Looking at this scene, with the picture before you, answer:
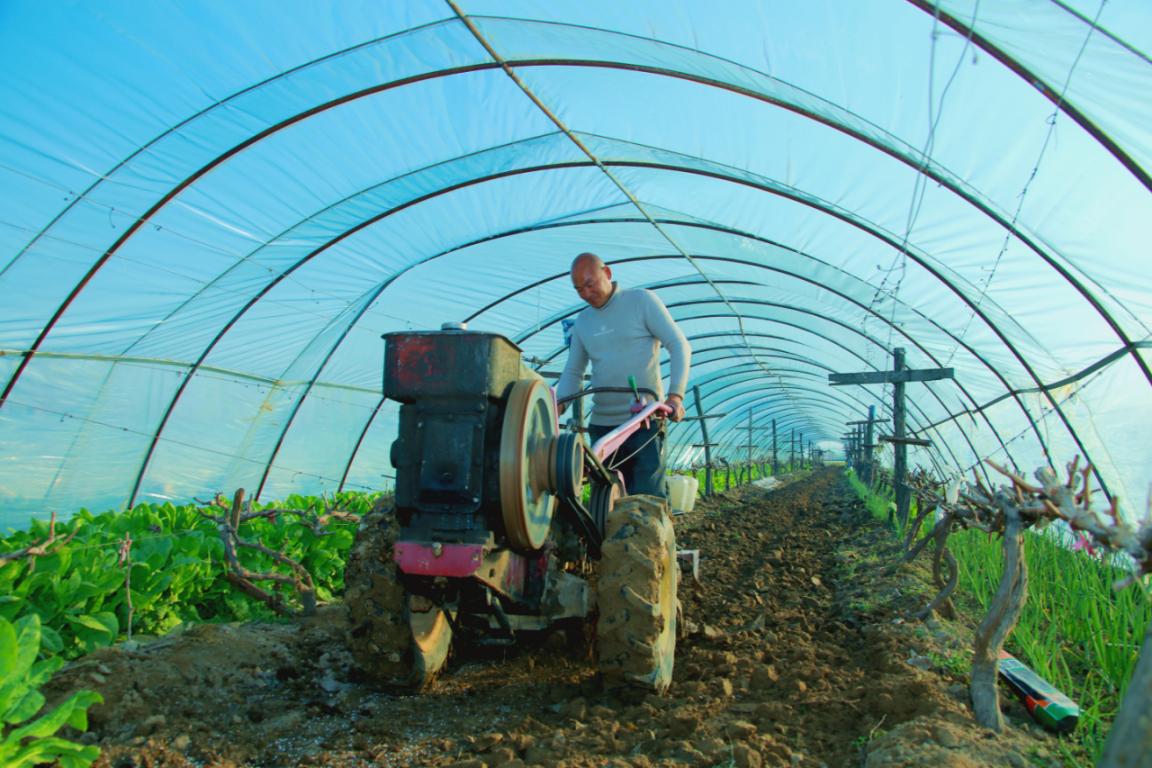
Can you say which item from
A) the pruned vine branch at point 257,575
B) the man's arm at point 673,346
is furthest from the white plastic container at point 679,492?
the pruned vine branch at point 257,575

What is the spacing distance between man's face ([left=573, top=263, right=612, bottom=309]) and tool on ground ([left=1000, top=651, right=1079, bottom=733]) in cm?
236

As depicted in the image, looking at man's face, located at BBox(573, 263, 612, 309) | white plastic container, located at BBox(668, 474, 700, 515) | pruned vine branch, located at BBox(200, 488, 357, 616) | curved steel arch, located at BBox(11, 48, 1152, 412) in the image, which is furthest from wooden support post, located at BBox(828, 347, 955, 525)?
pruned vine branch, located at BBox(200, 488, 357, 616)

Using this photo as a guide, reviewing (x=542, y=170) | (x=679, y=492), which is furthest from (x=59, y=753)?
(x=542, y=170)

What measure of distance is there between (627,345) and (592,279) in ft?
1.24

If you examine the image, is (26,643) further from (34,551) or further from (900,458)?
(900,458)

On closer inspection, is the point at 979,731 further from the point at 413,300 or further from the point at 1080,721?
the point at 413,300

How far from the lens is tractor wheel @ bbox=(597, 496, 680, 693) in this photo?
8.51ft

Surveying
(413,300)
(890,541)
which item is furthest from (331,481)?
(890,541)

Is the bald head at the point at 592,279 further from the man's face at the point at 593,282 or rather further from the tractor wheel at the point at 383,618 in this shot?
→ the tractor wheel at the point at 383,618

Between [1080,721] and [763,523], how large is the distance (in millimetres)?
7811

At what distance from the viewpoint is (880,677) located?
3068mm

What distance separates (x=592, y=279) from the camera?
3635 mm

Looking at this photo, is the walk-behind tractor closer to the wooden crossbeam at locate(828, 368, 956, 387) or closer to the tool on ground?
the tool on ground

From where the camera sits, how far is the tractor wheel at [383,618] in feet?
8.94
